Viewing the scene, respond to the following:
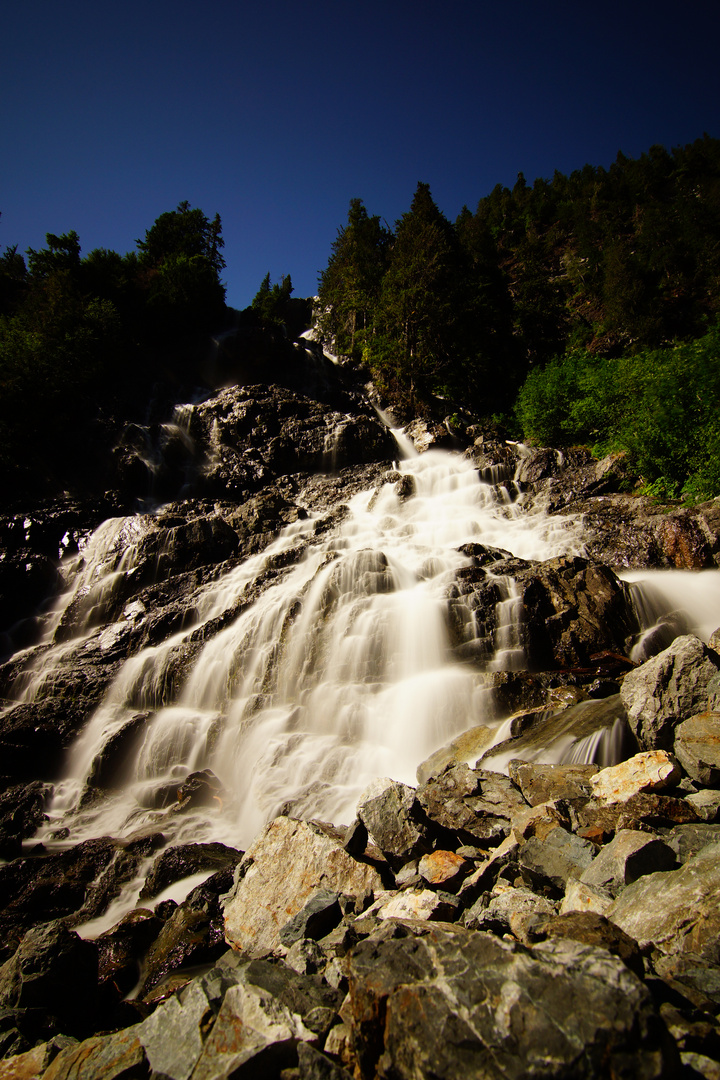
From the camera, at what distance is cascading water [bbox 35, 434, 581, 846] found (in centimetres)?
787

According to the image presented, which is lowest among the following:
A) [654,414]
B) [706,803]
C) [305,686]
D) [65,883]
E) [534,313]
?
[65,883]

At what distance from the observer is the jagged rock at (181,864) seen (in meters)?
5.82

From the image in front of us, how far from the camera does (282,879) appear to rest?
4434mm

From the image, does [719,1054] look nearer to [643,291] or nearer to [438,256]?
[438,256]

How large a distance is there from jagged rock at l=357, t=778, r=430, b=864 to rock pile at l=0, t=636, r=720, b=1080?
0.07ft

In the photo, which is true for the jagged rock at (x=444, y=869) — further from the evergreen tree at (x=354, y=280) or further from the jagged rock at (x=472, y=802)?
the evergreen tree at (x=354, y=280)

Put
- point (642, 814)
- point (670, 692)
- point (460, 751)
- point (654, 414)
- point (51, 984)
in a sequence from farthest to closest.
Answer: point (654, 414)
point (460, 751)
point (670, 692)
point (51, 984)
point (642, 814)

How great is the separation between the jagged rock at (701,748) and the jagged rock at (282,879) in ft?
9.80

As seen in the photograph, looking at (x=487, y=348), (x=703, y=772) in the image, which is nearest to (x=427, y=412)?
(x=487, y=348)

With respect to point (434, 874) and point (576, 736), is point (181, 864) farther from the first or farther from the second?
point (576, 736)

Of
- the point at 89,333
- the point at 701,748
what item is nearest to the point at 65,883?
the point at 701,748

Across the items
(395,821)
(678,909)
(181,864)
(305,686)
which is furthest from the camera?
(305,686)

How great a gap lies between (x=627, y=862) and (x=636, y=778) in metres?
1.26

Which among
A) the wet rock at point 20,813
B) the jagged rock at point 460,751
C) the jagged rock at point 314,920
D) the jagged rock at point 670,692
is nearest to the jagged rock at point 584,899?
the jagged rock at point 314,920
